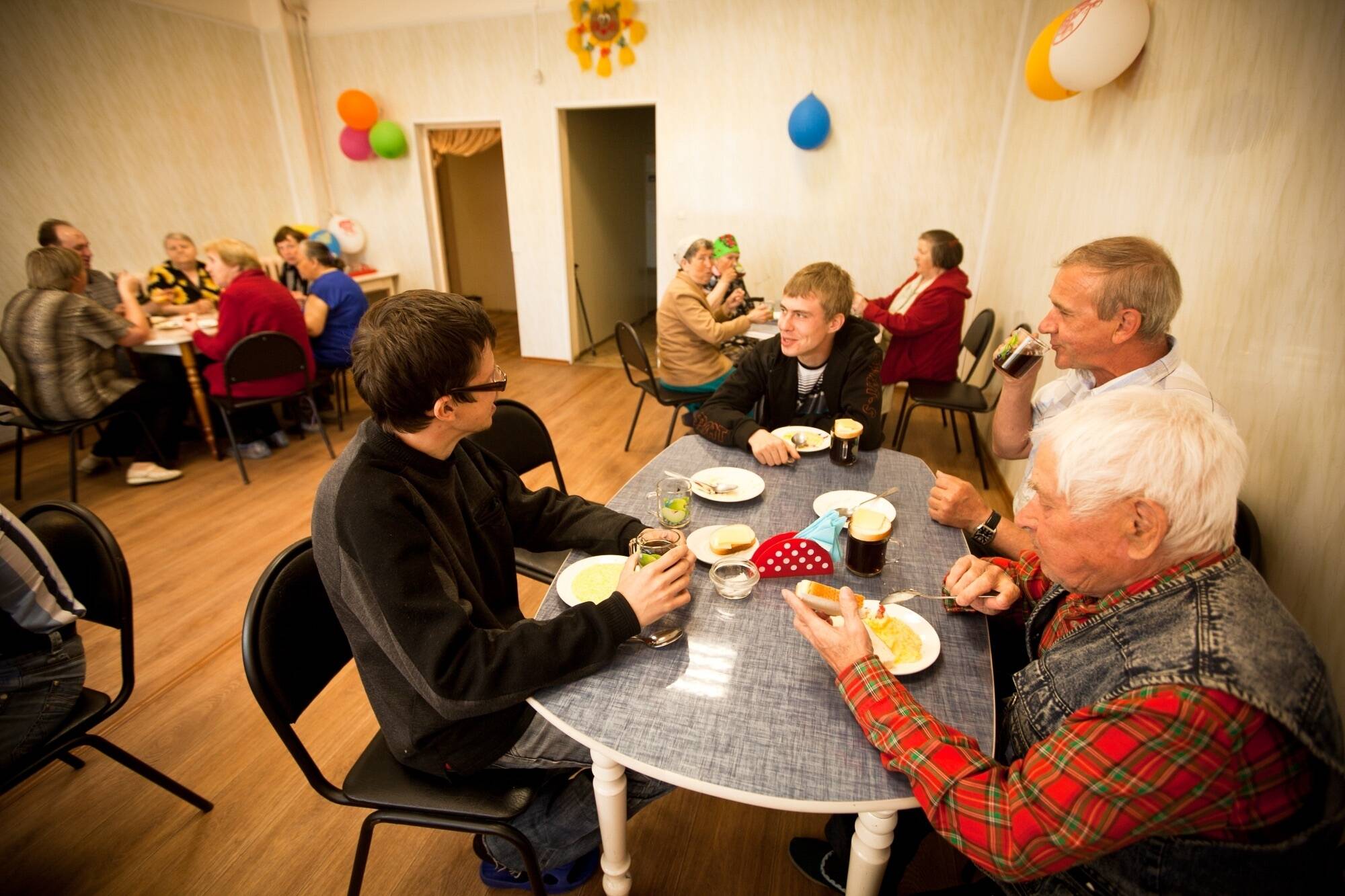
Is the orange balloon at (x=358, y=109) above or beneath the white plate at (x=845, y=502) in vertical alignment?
above

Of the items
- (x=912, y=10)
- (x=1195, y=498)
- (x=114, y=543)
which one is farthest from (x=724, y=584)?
(x=912, y=10)

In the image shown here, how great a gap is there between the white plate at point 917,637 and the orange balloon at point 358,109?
6266 millimetres

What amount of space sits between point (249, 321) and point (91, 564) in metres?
2.46

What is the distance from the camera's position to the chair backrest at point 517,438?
6.37 feet

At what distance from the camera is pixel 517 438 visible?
2002 millimetres

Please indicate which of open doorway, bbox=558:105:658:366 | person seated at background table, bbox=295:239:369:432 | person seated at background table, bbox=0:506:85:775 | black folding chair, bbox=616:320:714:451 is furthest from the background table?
open doorway, bbox=558:105:658:366

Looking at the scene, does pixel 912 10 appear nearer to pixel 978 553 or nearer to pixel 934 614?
pixel 978 553

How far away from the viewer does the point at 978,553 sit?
1.52 metres

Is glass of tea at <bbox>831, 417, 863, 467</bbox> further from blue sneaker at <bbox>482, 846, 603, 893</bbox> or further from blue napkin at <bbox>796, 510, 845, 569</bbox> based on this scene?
blue sneaker at <bbox>482, 846, 603, 893</bbox>

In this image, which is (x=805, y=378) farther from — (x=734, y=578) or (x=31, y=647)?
(x=31, y=647)

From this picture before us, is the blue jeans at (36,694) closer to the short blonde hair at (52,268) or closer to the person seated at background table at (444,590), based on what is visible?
the person seated at background table at (444,590)

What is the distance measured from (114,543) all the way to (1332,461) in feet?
8.53

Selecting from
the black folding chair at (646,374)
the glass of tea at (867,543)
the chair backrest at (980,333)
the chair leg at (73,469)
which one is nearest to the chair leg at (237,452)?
the chair leg at (73,469)

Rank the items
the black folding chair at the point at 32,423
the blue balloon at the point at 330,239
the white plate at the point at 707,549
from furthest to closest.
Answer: the blue balloon at the point at 330,239, the black folding chair at the point at 32,423, the white plate at the point at 707,549
